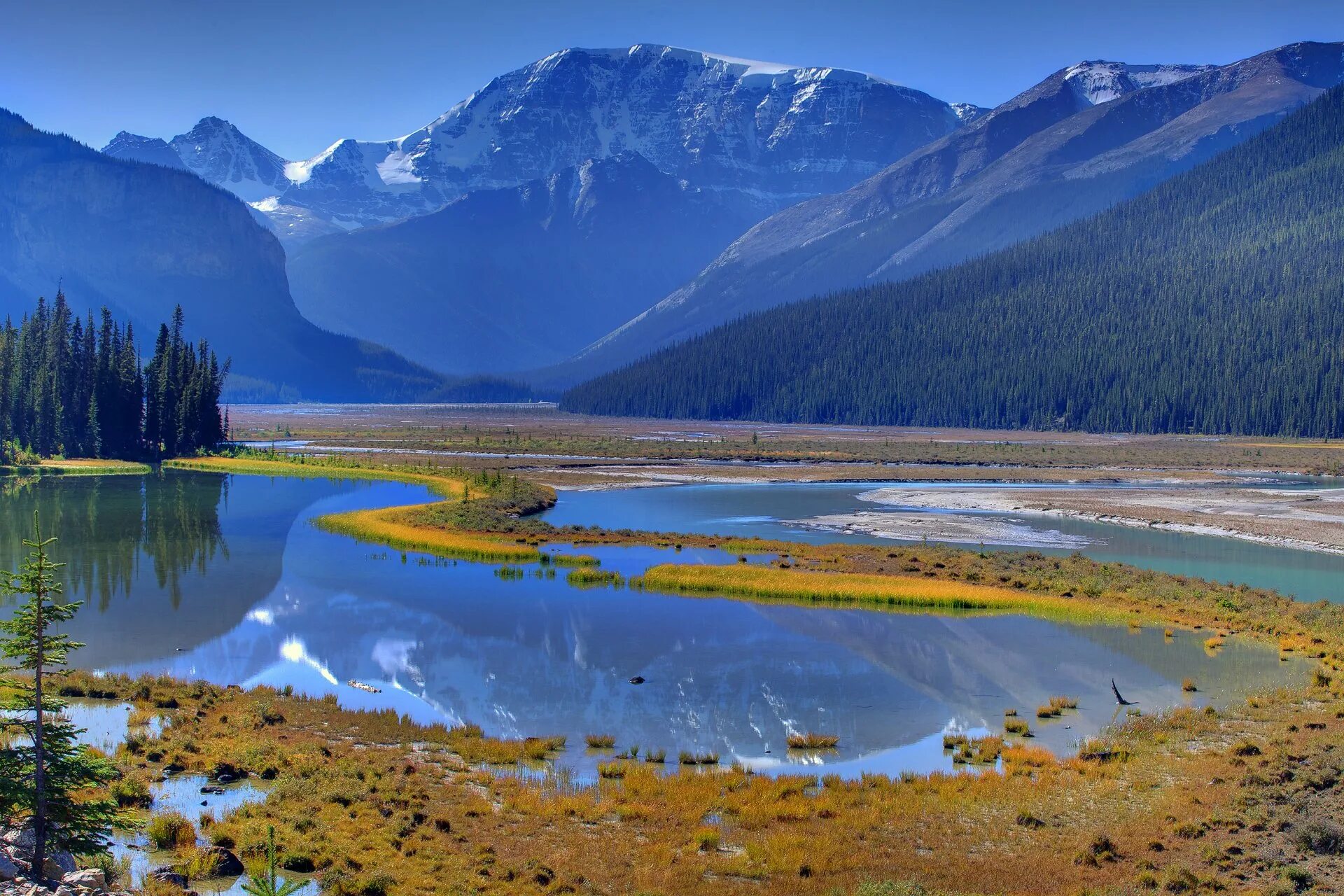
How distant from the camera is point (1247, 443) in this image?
161 meters

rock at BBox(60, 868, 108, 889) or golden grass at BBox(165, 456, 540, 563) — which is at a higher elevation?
golden grass at BBox(165, 456, 540, 563)

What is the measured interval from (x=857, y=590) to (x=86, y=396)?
94.6 metres

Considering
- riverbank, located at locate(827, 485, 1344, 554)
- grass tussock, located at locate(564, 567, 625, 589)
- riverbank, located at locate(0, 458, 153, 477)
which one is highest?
riverbank, located at locate(0, 458, 153, 477)

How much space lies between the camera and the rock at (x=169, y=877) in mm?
16375

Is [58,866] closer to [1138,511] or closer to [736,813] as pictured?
[736,813]

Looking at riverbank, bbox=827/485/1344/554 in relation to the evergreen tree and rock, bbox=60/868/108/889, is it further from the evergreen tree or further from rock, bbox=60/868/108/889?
rock, bbox=60/868/108/889

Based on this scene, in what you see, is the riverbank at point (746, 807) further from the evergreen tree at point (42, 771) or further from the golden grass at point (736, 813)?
the evergreen tree at point (42, 771)

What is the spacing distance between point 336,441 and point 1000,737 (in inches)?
5414

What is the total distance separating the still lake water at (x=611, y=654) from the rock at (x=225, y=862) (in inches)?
307

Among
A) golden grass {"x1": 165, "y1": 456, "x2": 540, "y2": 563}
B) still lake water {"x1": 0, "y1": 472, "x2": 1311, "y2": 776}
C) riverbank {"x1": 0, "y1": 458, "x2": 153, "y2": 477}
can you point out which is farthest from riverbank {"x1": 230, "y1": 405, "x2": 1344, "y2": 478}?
still lake water {"x1": 0, "y1": 472, "x2": 1311, "y2": 776}

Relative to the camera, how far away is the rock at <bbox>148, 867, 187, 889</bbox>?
53.7 ft

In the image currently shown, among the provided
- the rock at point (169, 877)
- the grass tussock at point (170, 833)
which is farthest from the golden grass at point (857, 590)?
the rock at point (169, 877)

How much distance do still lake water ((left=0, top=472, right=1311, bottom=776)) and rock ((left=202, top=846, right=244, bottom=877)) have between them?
7798 millimetres

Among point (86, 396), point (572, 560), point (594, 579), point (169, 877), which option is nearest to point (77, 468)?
point (86, 396)
